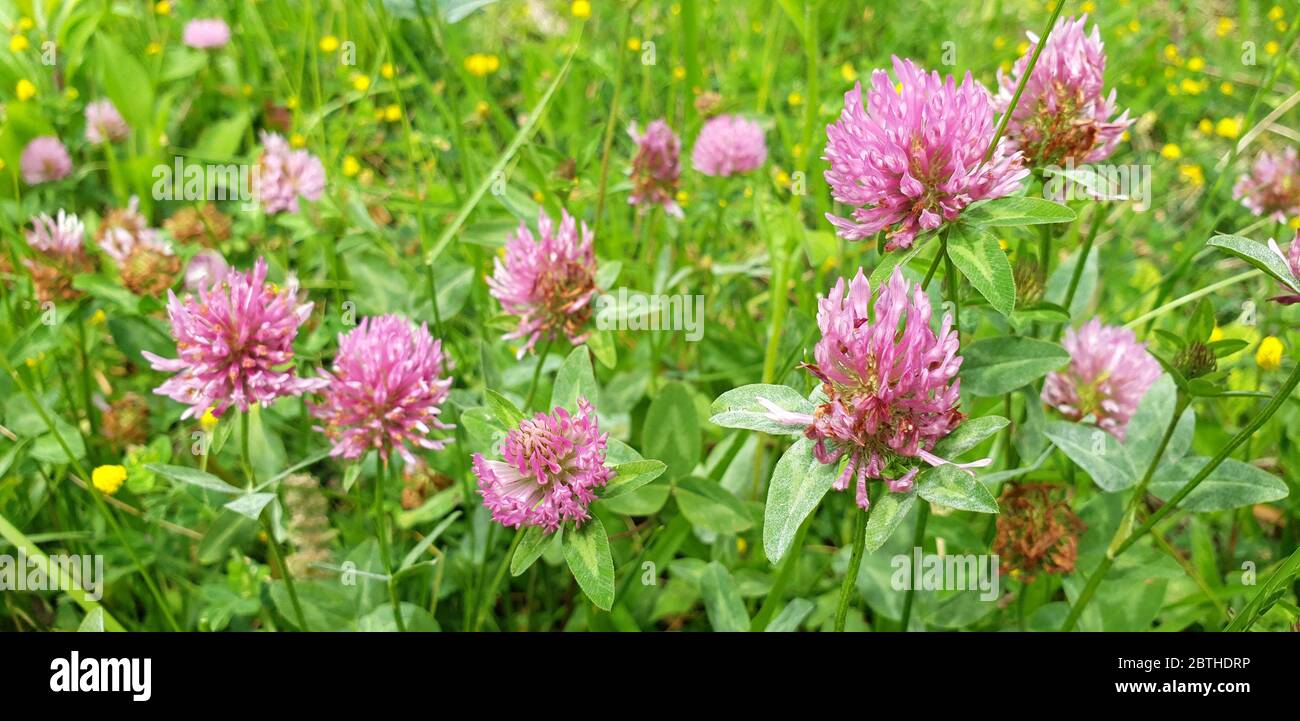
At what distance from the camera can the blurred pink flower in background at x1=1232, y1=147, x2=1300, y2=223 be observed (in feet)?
6.93

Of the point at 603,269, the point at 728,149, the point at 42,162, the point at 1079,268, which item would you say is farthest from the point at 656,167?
the point at 42,162

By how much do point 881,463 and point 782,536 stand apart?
0.14m

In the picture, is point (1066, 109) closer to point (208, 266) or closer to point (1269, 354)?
point (1269, 354)

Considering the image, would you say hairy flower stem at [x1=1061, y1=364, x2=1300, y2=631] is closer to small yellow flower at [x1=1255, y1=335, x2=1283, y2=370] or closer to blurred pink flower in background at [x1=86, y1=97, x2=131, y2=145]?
small yellow flower at [x1=1255, y1=335, x2=1283, y2=370]

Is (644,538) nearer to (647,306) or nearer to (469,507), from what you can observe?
(469,507)

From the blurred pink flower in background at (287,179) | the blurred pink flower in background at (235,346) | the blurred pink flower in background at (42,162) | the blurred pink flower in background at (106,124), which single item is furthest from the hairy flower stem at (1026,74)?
the blurred pink flower in background at (106,124)

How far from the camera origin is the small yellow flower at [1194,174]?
2955mm

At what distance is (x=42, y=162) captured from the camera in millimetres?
2729

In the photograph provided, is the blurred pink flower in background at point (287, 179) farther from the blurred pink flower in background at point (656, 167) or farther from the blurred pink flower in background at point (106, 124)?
the blurred pink flower in background at point (106, 124)

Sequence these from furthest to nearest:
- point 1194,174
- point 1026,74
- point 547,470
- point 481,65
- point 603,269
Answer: point 481,65, point 1194,174, point 603,269, point 547,470, point 1026,74

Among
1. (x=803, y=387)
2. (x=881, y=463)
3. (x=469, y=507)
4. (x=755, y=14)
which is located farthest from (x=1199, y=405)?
(x=755, y=14)

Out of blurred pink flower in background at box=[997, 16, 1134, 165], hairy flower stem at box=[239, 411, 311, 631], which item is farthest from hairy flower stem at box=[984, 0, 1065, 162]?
hairy flower stem at box=[239, 411, 311, 631]

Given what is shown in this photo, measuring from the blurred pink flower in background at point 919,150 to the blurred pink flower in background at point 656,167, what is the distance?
98 cm

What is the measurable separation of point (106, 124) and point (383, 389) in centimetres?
222
